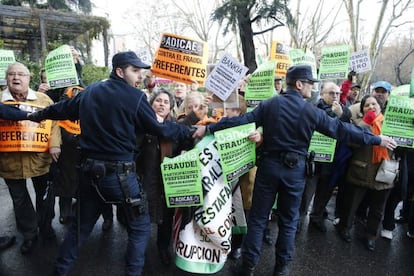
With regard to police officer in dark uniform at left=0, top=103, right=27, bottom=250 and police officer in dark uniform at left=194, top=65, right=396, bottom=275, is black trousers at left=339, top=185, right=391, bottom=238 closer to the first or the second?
police officer in dark uniform at left=194, top=65, right=396, bottom=275

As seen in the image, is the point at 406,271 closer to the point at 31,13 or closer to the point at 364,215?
the point at 364,215

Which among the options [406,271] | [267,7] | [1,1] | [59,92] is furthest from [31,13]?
[406,271]

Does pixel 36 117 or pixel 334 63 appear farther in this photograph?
pixel 334 63

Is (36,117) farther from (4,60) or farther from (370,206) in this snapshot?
(370,206)

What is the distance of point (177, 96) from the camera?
187 inches

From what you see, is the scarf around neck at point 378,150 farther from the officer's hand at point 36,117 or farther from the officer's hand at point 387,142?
the officer's hand at point 36,117

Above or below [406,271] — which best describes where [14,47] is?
above

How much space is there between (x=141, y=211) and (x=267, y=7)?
8.98 metres

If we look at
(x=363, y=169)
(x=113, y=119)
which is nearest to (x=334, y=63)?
(x=363, y=169)

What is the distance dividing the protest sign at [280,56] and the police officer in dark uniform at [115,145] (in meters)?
2.31

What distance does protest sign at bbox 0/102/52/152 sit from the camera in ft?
10.1

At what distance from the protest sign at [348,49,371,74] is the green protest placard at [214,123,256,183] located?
9.91 feet

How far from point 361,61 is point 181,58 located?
2.99 meters

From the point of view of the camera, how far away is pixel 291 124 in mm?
2717
